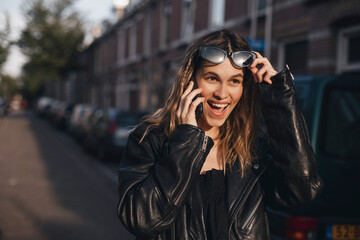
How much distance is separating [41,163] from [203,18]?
932 centimetres

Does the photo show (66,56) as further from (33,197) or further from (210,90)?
(210,90)

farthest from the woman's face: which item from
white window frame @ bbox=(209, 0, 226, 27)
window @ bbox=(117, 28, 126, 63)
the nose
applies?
window @ bbox=(117, 28, 126, 63)

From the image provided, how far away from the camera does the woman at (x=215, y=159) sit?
170cm

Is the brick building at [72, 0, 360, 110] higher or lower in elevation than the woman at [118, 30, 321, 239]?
higher

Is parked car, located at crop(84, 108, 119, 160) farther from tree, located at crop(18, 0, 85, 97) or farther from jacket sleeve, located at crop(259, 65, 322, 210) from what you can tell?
tree, located at crop(18, 0, 85, 97)

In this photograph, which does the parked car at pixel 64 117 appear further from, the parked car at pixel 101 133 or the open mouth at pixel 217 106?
the open mouth at pixel 217 106

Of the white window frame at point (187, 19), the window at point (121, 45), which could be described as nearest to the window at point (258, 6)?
the white window frame at point (187, 19)

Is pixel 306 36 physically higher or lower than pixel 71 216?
higher

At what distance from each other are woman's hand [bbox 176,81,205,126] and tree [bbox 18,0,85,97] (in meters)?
38.9

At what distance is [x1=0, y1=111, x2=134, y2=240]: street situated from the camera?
5.54 meters

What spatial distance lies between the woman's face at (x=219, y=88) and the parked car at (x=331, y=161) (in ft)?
4.79

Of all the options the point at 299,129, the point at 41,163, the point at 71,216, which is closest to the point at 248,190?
the point at 299,129

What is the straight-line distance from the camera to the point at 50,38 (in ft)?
128

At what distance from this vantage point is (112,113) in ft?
41.8
